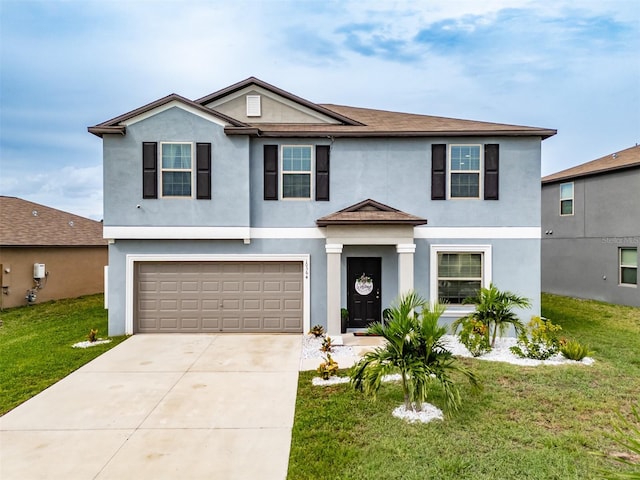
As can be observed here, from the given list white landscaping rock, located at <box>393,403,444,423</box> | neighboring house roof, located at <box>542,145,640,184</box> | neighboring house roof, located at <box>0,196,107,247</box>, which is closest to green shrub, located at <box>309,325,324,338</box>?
white landscaping rock, located at <box>393,403,444,423</box>

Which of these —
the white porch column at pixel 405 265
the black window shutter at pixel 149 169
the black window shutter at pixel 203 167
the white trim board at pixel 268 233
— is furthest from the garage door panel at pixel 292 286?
the black window shutter at pixel 149 169

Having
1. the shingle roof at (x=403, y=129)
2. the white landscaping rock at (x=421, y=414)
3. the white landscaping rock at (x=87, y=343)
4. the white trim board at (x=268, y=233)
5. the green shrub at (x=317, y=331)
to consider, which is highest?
the shingle roof at (x=403, y=129)

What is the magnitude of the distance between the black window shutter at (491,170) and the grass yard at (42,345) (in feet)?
37.5

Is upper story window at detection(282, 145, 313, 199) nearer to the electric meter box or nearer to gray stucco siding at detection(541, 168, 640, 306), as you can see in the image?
the electric meter box

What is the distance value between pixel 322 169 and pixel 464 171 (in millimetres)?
4226

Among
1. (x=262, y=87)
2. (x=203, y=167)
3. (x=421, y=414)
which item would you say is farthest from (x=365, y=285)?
(x=262, y=87)

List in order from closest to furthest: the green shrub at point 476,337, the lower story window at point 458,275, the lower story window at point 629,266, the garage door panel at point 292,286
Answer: the green shrub at point 476,337
the lower story window at point 458,275
the garage door panel at point 292,286
the lower story window at point 629,266

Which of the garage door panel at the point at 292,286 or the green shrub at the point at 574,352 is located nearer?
the green shrub at the point at 574,352

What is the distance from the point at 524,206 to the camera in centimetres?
1107

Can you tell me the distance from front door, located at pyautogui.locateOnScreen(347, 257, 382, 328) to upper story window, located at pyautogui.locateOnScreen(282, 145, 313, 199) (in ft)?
8.36

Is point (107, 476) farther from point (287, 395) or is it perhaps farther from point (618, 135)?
point (618, 135)

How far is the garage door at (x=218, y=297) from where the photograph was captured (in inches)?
444

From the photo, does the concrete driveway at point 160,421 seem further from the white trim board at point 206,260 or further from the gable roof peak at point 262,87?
the gable roof peak at point 262,87

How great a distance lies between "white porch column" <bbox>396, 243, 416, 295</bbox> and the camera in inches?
412
